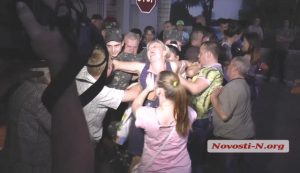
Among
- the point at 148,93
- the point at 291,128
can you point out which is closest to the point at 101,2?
the point at 291,128

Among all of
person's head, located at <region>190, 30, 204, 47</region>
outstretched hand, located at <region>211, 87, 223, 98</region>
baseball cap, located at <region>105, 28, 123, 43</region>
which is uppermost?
baseball cap, located at <region>105, 28, 123, 43</region>

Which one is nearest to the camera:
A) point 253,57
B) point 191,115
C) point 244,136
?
point 191,115

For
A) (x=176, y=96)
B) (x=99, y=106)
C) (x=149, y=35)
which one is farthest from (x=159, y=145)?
(x=149, y=35)

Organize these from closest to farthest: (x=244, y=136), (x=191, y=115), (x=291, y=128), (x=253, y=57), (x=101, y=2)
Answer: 1. (x=191, y=115)
2. (x=244, y=136)
3. (x=253, y=57)
4. (x=291, y=128)
5. (x=101, y=2)

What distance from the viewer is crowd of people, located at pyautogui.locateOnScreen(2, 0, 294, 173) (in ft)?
2.63

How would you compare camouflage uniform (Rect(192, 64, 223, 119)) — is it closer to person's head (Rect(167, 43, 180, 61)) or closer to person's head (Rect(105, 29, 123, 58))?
person's head (Rect(167, 43, 180, 61))

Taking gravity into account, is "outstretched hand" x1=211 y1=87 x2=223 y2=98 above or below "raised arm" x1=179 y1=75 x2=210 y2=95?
below

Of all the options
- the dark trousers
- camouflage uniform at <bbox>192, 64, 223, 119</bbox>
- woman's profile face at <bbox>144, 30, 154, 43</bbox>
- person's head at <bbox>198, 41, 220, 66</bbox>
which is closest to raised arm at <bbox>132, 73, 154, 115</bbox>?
camouflage uniform at <bbox>192, 64, 223, 119</bbox>

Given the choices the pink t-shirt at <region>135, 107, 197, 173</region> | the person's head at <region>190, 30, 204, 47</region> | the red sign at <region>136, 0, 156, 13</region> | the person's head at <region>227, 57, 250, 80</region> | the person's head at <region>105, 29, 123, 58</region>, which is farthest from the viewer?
the red sign at <region>136, 0, 156, 13</region>

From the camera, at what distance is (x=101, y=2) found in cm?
943

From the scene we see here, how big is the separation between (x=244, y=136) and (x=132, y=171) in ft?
3.57

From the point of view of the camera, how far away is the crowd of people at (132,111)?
A: 2.63 ft

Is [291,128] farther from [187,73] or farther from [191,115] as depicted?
[191,115]

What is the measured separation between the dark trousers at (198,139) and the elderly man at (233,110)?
8 cm
